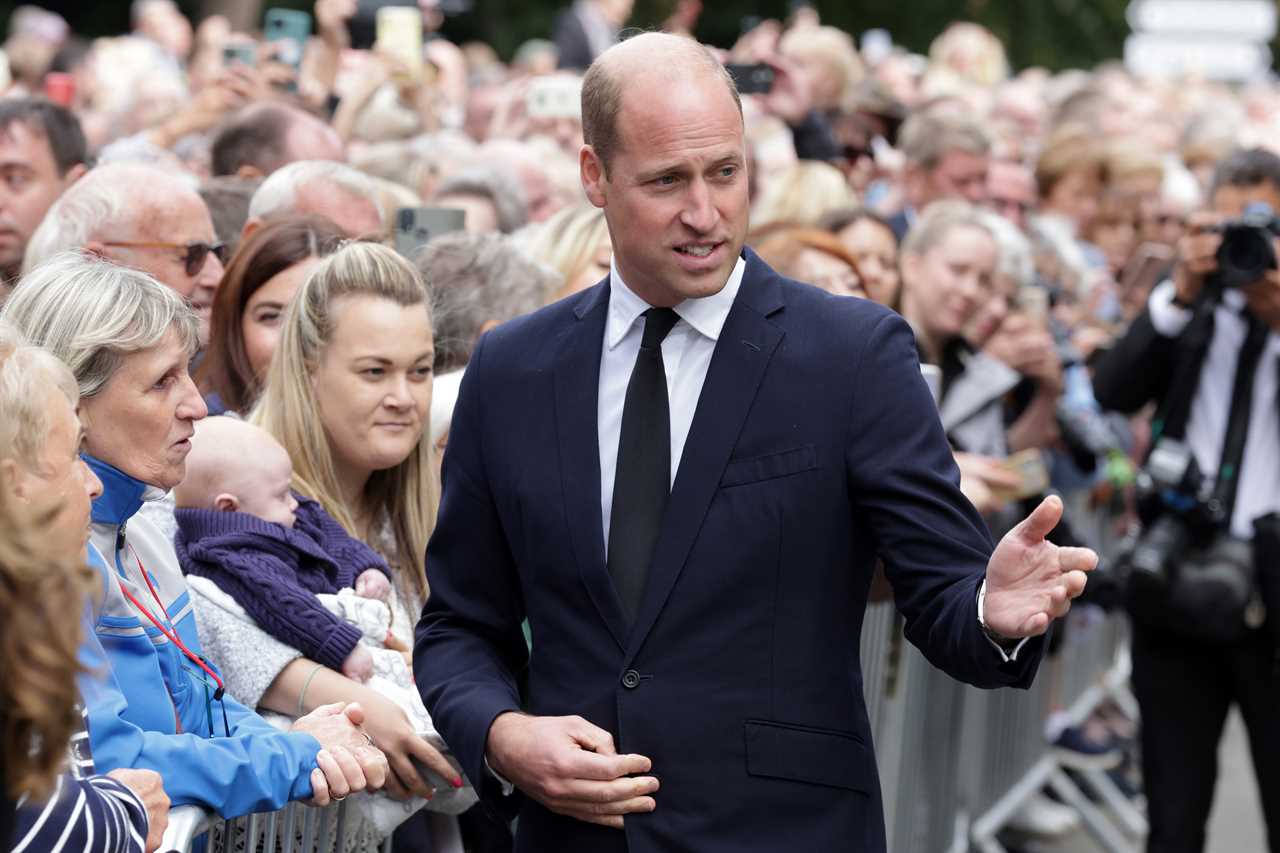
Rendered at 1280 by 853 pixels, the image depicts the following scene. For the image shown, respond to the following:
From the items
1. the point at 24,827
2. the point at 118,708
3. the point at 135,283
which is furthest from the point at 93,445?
the point at 24,827

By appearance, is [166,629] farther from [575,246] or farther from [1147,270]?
[1147,270]

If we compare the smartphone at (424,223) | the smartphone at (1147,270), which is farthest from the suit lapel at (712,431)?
the smartphone at (1147,270)

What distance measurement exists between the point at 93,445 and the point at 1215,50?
70.5 ft

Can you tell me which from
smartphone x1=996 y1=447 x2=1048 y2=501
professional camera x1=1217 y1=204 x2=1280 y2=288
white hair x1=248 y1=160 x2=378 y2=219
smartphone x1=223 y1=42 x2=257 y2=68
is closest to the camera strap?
professional camera x1=1217 y1=204 x2=1280 y2=288

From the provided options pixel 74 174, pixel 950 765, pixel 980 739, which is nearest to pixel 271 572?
pixel 74 174

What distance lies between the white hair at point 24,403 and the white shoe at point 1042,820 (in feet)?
18.5

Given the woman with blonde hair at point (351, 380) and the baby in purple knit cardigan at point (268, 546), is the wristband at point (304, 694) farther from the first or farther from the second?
the woman with blonde hair at point (351, 380)

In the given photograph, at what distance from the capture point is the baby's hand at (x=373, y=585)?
12.3 feet

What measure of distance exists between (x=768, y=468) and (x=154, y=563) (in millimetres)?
1033

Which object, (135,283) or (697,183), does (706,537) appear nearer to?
(697,183)

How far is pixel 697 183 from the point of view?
3.02 m

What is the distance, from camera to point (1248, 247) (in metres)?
5.52

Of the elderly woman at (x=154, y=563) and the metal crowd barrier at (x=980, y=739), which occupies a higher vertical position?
the elderly woman at (x=154, y=563)

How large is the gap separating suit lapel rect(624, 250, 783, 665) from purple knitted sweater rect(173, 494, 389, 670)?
2.60ft
